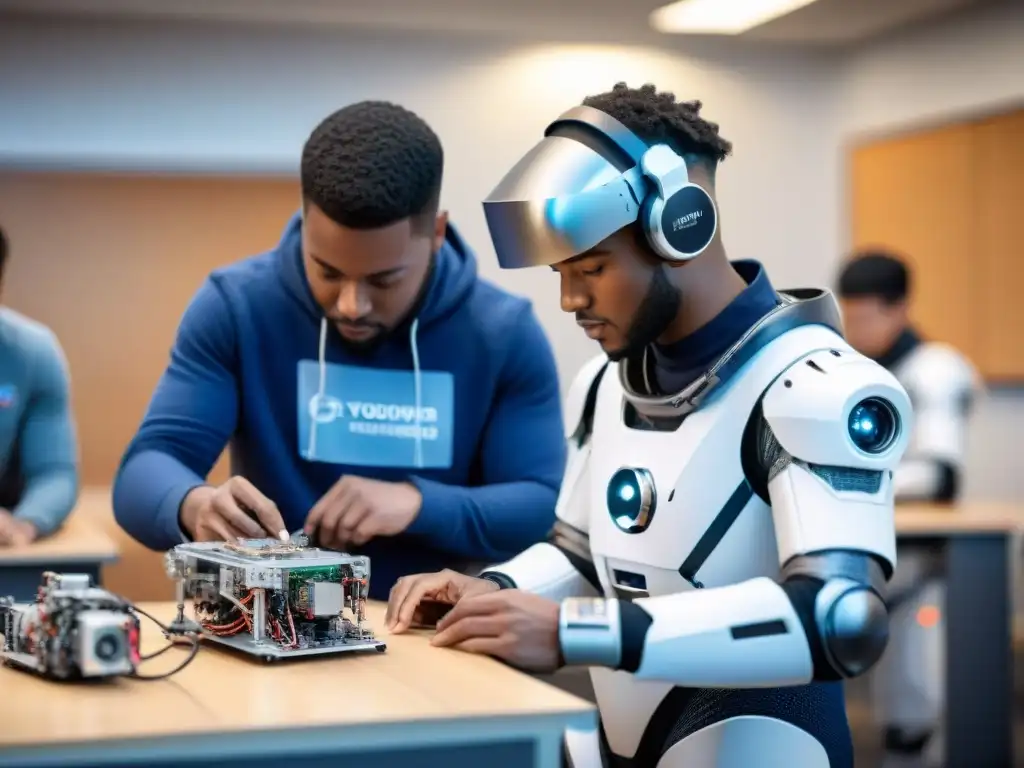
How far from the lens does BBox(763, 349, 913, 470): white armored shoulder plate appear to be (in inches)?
63.6

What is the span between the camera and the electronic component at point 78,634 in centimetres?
147

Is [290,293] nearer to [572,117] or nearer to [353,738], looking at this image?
[572,117]

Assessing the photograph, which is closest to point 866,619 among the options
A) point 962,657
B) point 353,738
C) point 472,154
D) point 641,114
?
point 353,738

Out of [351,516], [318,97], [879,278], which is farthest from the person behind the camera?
[318,97]

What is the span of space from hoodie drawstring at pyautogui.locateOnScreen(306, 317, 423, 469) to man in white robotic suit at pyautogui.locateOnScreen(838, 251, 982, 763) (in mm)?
2641

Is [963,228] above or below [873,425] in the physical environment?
above

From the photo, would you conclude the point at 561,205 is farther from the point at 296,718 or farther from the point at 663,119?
the point at 296,718

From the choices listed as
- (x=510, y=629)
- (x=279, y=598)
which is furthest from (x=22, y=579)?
(x=510, y=629)

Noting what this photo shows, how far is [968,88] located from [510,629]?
18.5ft

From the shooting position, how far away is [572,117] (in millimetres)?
1852

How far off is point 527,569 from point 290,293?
0.68 meters

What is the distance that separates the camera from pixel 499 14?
6.62m

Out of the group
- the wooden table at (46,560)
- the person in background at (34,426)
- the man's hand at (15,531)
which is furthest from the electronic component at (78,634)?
the person in background at (34,426)

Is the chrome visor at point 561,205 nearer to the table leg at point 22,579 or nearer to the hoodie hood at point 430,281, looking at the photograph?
the hoodie hood at point 430,281
